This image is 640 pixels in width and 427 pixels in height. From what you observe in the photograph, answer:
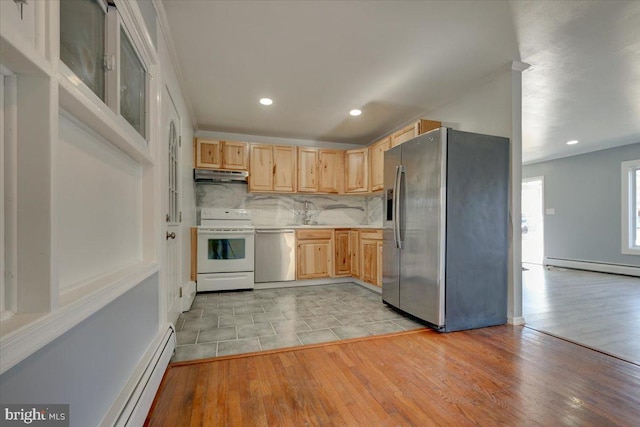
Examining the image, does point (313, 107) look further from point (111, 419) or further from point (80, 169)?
point (111, 419)

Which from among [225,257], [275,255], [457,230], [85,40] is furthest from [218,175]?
[457,230]

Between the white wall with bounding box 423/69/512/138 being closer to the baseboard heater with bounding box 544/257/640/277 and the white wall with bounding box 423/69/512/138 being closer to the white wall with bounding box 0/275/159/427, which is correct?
the white wall with bounding box 0/275/159/427

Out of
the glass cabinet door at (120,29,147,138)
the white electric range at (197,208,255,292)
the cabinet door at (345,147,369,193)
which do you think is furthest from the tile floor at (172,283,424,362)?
the cabinet door at (345,147,369,193)

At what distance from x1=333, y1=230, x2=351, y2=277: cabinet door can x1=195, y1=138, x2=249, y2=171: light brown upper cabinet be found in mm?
1777

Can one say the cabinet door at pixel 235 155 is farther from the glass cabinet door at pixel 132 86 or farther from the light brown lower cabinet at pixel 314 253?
the glass cabinet door at pixel 132 86

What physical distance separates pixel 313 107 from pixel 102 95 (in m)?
2.64

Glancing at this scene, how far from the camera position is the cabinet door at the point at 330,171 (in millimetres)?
4758

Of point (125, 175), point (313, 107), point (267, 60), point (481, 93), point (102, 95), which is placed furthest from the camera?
point (313, 107)

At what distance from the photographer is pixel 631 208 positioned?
514 centimetres

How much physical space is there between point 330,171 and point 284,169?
781 mm

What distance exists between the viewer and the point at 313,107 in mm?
3570

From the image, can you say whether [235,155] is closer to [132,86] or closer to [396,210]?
[396,210]

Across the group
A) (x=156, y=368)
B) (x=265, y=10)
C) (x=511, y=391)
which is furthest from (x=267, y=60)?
(x=511, y=391)

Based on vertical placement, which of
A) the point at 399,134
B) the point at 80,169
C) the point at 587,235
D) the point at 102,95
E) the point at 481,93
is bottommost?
the point at 587,235
